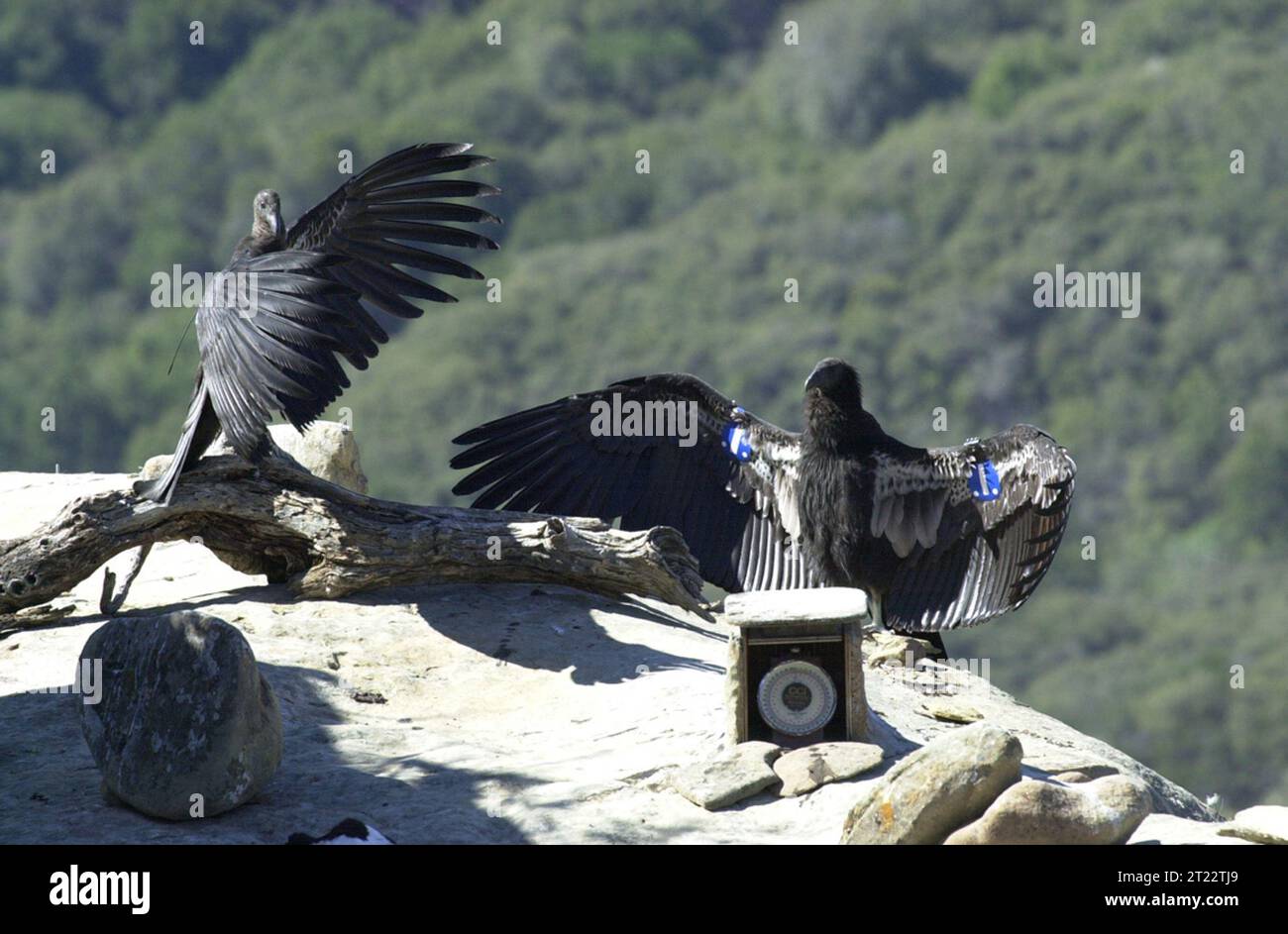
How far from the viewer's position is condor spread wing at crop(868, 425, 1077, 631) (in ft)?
37.5

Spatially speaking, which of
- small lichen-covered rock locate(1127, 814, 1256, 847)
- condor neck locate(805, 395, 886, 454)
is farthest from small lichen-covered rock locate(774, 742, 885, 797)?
condor neck locate(805, 395, 886, 454)

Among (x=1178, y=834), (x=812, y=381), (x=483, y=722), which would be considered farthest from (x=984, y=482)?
(x=1178, y=834)

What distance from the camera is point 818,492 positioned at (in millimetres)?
11781

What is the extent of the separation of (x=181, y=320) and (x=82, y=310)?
6.04 metres

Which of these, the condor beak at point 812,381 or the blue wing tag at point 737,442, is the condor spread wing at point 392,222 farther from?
the condor beak at point 812,381

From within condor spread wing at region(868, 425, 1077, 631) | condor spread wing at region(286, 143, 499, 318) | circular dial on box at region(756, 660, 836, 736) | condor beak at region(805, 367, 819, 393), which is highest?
condor spread wing at region(286, 143, 499, 318)

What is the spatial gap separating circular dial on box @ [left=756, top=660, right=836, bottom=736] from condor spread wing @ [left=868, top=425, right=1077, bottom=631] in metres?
2.45

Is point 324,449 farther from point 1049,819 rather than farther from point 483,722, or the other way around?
point 1049,819

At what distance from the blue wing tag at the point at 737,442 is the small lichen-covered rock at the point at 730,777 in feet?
10.9

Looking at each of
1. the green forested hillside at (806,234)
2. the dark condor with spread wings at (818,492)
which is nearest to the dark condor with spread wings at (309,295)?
the dark condor with spread wings at (818,492)

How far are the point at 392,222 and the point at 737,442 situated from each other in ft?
7.24

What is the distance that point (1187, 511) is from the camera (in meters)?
65.7

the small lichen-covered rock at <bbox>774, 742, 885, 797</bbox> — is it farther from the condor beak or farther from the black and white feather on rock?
the condor beak

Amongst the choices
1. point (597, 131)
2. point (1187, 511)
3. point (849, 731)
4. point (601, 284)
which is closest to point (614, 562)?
point (849, 731)
